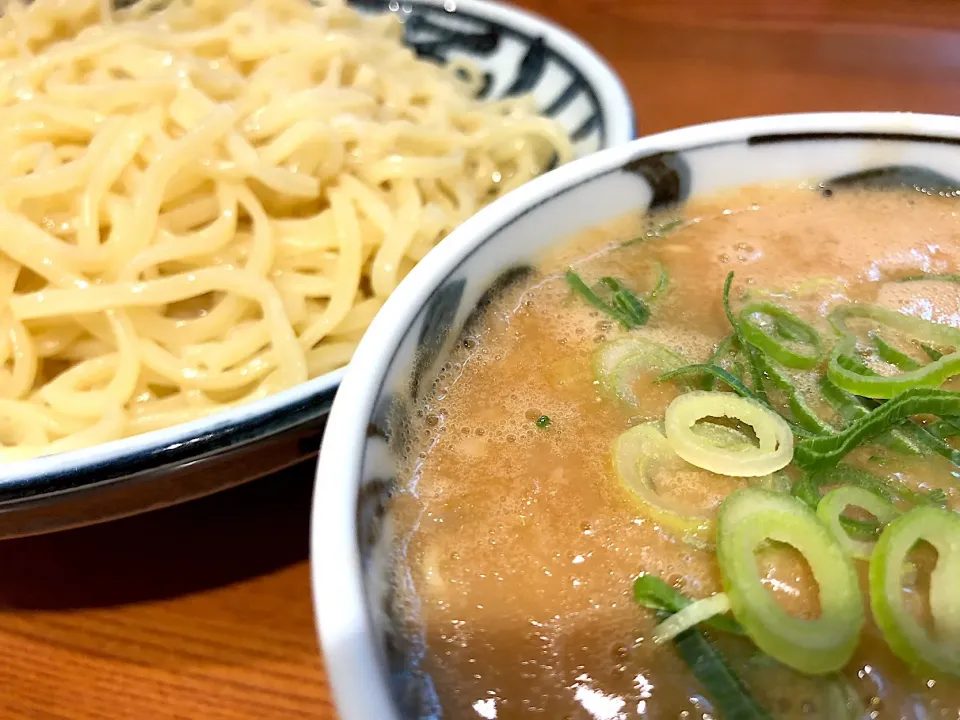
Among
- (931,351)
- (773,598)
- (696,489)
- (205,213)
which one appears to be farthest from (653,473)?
(205,213)

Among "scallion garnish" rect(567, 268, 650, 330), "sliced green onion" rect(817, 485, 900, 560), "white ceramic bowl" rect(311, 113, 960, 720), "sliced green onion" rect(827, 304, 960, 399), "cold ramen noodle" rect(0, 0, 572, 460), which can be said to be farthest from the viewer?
"cold ramen noodle" rect(0, 0, 572, 460)

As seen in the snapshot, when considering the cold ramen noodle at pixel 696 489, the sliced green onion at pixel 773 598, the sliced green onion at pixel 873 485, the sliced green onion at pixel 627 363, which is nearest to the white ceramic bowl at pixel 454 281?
the cold ramen noodle at pixel 696 489

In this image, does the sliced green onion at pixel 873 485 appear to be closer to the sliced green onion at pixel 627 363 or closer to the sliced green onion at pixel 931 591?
the sliced green onion at pixel 931 591

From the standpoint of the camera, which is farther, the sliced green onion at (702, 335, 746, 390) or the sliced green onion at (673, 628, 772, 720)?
the sliced green onion at (702, 335, 746, 390)

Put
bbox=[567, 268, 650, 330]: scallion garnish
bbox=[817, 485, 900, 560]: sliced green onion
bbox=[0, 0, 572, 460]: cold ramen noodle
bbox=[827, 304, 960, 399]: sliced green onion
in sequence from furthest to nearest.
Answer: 1. bbox=[0, 0, 572, 460]: cold ramen noodle
2. bbox=[567, 268, 650, 330]: scallion garnish
3. bbox=[827, 304, 960, 399]: sliced green onion
4. bbox=[817, 485, 900, 560]: sliced green onion

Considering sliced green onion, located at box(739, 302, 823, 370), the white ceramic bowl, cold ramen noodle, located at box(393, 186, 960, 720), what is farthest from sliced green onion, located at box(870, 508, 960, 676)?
the white ceramic bowl

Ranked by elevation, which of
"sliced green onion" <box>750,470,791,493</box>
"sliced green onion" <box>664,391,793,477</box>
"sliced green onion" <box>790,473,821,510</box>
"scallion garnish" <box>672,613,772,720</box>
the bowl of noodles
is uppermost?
the bowl of noodles

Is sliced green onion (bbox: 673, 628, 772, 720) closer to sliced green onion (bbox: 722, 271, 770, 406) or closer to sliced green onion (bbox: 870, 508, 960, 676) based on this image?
sliced green onion (bbox: 870, 508, 960, 676)

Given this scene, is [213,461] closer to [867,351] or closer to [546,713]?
[546,713]
